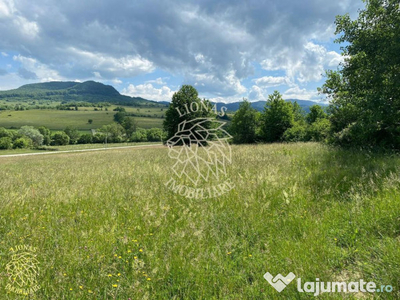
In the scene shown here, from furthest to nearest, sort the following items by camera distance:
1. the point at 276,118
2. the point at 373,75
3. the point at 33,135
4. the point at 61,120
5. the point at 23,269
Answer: the point at 61,120, the point at 33,135, the point at 276,118, the point at 373,75, the point at 23,269

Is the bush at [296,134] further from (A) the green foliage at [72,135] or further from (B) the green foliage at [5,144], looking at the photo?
Result: (A) the green foliage at [72,135]

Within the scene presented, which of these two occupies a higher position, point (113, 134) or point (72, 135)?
point (113, 134)

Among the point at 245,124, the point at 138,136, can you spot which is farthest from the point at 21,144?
the point at 245,124

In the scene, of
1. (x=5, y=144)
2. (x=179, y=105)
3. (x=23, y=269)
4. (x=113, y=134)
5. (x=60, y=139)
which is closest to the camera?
(x=23, y=269)

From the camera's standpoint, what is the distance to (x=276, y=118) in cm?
3203

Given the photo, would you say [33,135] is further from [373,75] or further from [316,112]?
[373,75]

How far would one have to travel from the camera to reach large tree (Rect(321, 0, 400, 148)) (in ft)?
29.3

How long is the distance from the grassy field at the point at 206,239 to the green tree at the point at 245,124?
33.9 m

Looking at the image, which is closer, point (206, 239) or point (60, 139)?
point (206, 239)

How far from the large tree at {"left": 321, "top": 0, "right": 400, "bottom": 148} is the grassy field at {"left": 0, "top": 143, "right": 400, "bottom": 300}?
6.07m

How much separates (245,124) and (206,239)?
1475 inches

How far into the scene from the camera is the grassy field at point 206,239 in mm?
2525

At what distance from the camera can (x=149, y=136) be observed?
4476 inches

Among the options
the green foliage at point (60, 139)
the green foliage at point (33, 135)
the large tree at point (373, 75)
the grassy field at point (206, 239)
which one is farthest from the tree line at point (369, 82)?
the green foliage at point (60, 139)
